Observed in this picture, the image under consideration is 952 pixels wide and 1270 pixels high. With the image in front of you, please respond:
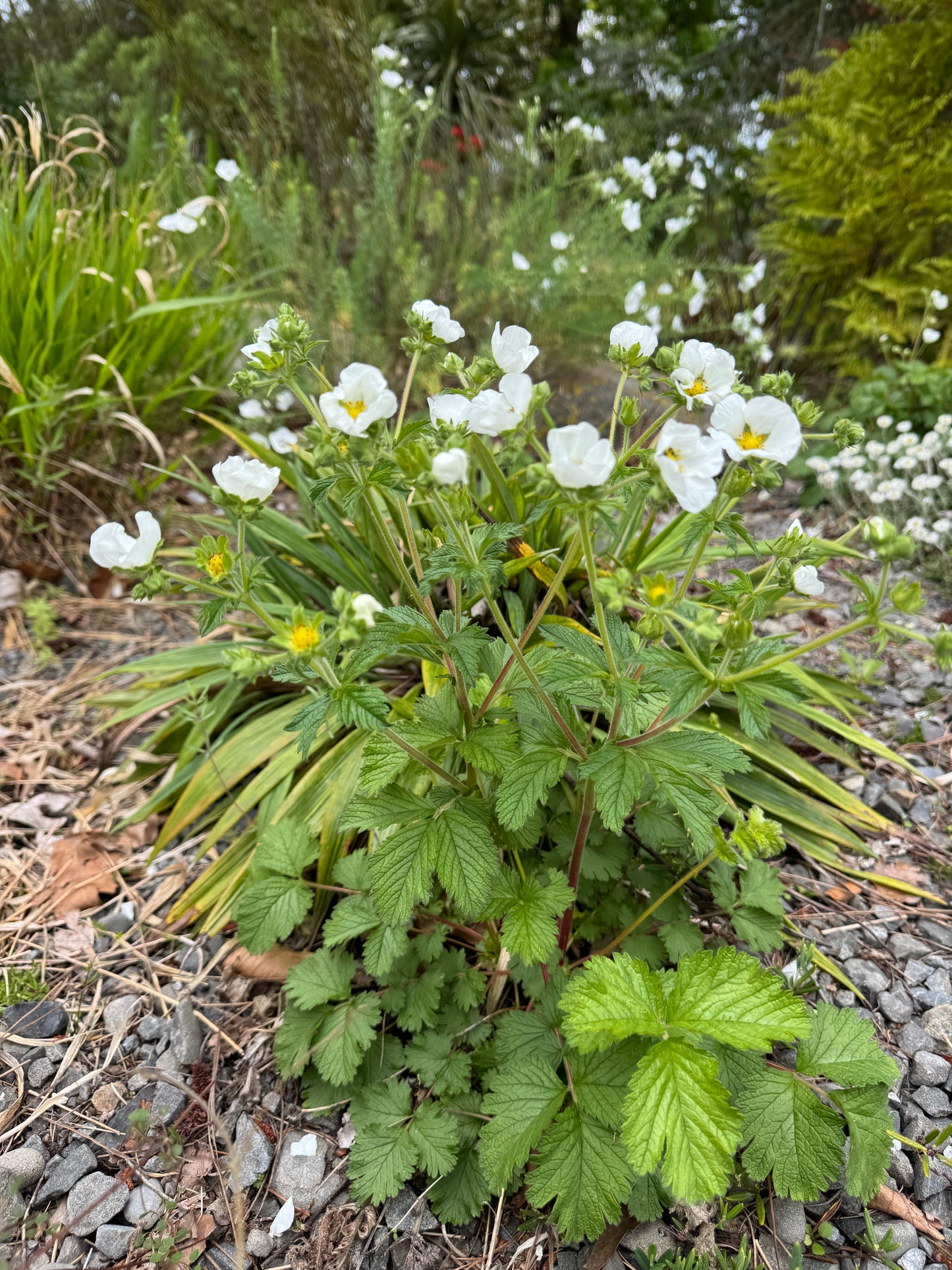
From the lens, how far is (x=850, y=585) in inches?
104

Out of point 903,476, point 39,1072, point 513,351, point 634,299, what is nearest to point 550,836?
point 513,351

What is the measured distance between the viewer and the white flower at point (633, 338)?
3.54ft

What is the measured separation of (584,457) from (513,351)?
0.34 m

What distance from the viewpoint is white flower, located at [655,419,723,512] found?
0.87 meters

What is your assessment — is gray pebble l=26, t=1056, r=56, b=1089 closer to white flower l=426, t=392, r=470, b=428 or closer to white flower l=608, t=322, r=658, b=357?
white flower l=426, t=392, r=470, b=428

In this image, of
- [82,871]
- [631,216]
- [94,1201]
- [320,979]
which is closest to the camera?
[94,1201]

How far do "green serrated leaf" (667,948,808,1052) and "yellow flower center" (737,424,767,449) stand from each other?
68 centimetres

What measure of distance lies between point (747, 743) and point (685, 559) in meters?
0.49

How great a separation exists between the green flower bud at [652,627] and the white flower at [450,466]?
0.98 ft

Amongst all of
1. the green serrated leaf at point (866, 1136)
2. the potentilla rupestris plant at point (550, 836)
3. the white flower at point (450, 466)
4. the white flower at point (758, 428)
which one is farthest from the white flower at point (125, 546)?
the green serrated leaf at point (866, 1136)

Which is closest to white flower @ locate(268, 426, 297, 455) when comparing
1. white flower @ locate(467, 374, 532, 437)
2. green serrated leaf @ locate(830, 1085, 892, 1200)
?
white flower @ locate(467, 374, 532, 437)

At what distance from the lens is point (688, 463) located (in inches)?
35.4

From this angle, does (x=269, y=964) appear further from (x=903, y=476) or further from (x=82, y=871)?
(x=903, y=476)

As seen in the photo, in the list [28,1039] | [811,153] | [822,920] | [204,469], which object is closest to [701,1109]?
[822,920]
